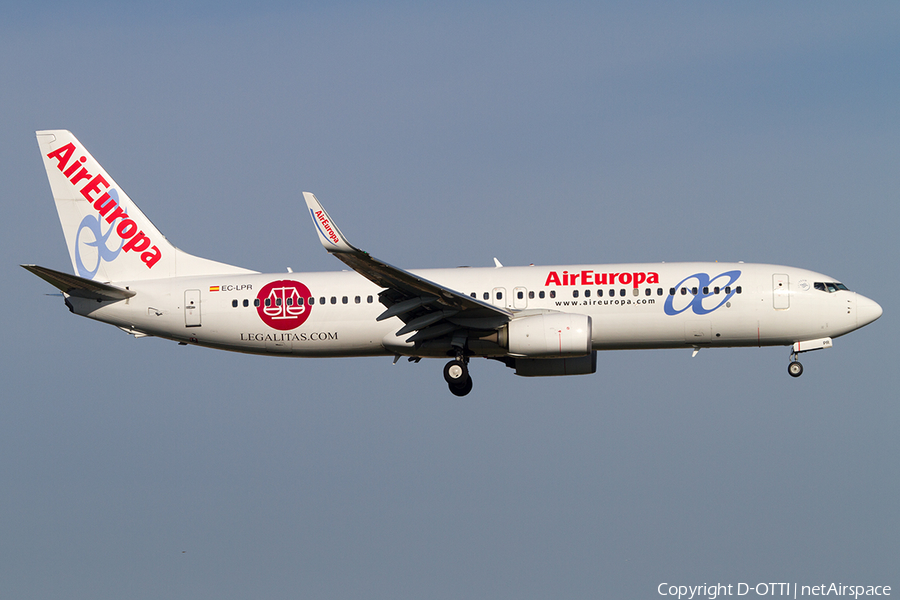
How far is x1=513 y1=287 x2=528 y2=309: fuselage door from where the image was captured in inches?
1374

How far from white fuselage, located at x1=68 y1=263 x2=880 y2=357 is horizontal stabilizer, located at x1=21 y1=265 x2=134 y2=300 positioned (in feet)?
0.87

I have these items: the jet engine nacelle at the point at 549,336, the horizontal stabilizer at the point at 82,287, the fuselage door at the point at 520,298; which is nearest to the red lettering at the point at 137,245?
the horizontal stabilizer at the point at 82,287

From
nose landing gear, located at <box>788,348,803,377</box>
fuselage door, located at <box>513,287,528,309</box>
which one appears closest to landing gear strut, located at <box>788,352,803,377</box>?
nose landing gear, located at <box>788,348,803,377</box>

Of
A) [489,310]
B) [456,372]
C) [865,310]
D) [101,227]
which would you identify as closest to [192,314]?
[101,227]

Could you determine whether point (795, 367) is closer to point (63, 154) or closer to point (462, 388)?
point (462, 388)

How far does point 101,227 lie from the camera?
128 ft

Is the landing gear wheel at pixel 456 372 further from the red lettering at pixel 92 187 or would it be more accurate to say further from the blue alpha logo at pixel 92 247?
the red lettering at pixel 92 187

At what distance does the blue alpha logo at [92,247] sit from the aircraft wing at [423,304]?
11.4 meters

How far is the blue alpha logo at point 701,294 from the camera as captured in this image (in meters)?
34.3

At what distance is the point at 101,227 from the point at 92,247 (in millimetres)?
826

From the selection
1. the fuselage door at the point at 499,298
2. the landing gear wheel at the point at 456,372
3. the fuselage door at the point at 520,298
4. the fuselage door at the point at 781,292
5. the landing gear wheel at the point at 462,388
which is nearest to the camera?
the fuselage door at the point at 781,292

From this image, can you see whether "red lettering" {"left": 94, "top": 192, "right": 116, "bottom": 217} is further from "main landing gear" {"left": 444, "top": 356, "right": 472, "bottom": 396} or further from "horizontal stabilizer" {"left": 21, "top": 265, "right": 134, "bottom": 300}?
"main landing gear" {"left": 444, "top": 356, "right": 472, "bottom": 396}

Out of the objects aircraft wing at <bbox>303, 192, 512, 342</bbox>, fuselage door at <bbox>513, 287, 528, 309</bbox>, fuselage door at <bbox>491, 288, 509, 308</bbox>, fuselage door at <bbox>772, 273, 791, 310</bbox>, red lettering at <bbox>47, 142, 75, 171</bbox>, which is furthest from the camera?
red lettering at <bbox>47, 142, 75, 171</bbox>

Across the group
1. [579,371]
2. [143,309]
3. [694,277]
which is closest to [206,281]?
[143,309]
